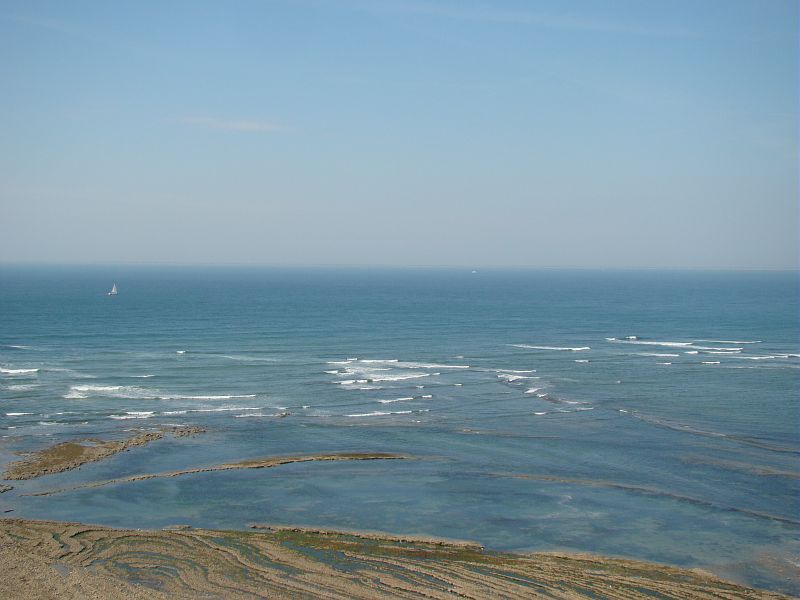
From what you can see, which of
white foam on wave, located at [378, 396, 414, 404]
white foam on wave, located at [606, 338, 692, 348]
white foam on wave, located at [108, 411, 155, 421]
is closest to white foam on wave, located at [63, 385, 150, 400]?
white foam on wave, located at [108, 411, 155, 421]

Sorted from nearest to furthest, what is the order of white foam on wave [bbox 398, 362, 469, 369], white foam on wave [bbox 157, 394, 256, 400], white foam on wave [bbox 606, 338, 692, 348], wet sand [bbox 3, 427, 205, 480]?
1. wet sand [bbox 3, 427, 205, 480]
2. white foam on wave [bbox 157, 394, 256, 400]
3. white foam on wave [bbox 398, 362, 469, 369]
4. white foam on wave [bbox 606, 338, 692, 348]

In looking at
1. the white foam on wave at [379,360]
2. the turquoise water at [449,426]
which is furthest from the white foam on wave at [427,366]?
the white foam on wave at [379,360]

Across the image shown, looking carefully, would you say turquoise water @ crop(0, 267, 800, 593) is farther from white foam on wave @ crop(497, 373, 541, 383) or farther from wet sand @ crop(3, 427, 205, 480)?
wet sand @ crop(3, 427, 205, 480)

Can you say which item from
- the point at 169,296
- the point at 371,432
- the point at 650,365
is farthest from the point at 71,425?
the point at 169,296

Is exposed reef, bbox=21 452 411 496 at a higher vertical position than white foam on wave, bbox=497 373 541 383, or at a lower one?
lower

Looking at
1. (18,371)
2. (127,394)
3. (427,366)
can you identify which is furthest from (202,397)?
(427,366)

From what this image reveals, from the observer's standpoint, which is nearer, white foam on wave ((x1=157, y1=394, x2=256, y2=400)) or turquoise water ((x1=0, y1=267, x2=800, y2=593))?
turquoise water ((x1=0, y1=267, x2=800, y2=593))

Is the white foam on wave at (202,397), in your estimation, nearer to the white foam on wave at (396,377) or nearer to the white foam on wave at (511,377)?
the white foam on wave at (396,377)
